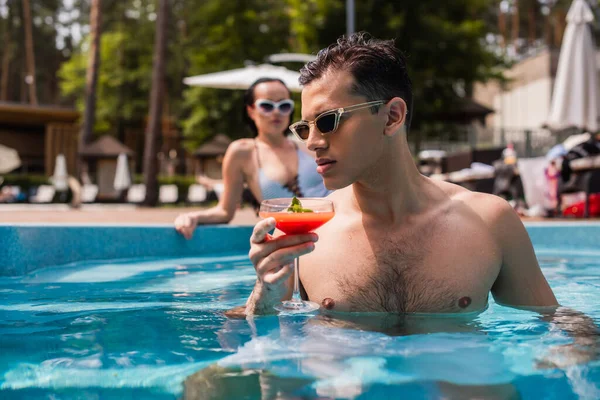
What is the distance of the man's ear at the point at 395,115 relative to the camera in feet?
7.93

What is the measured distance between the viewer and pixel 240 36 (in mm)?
28031

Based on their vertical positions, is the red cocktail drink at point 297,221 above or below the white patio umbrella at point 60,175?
above

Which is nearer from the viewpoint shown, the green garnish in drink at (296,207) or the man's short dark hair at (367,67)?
the green garnish in drink at (296,207)

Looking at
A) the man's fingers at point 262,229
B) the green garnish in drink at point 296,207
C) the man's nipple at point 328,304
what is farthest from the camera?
the man's nipple at point 328,304

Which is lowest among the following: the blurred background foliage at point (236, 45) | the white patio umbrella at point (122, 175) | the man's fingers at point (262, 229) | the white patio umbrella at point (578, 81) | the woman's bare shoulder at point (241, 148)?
the white patio umbrella at point (122, 175)

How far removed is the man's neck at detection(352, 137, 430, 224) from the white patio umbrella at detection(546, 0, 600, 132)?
424 inches

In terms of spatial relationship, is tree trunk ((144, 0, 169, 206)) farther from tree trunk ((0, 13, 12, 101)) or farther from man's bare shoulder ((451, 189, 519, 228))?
tree trunk ((0, 13, 12, 101))

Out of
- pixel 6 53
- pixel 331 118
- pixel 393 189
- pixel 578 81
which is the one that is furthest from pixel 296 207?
pixel 6 53

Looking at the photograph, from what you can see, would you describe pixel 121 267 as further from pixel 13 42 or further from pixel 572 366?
pixel 13 42

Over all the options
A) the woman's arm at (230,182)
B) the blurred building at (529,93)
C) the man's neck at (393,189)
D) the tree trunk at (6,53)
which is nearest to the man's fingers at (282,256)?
the man's neck at (393,189)

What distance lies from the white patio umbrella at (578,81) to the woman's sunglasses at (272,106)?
8.63 meters

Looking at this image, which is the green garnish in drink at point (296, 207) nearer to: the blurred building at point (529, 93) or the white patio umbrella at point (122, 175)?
the white patio umbrella at point (122, 175)

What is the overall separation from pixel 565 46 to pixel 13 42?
3866 cm

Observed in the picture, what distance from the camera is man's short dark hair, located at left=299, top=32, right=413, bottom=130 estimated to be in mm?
2373
